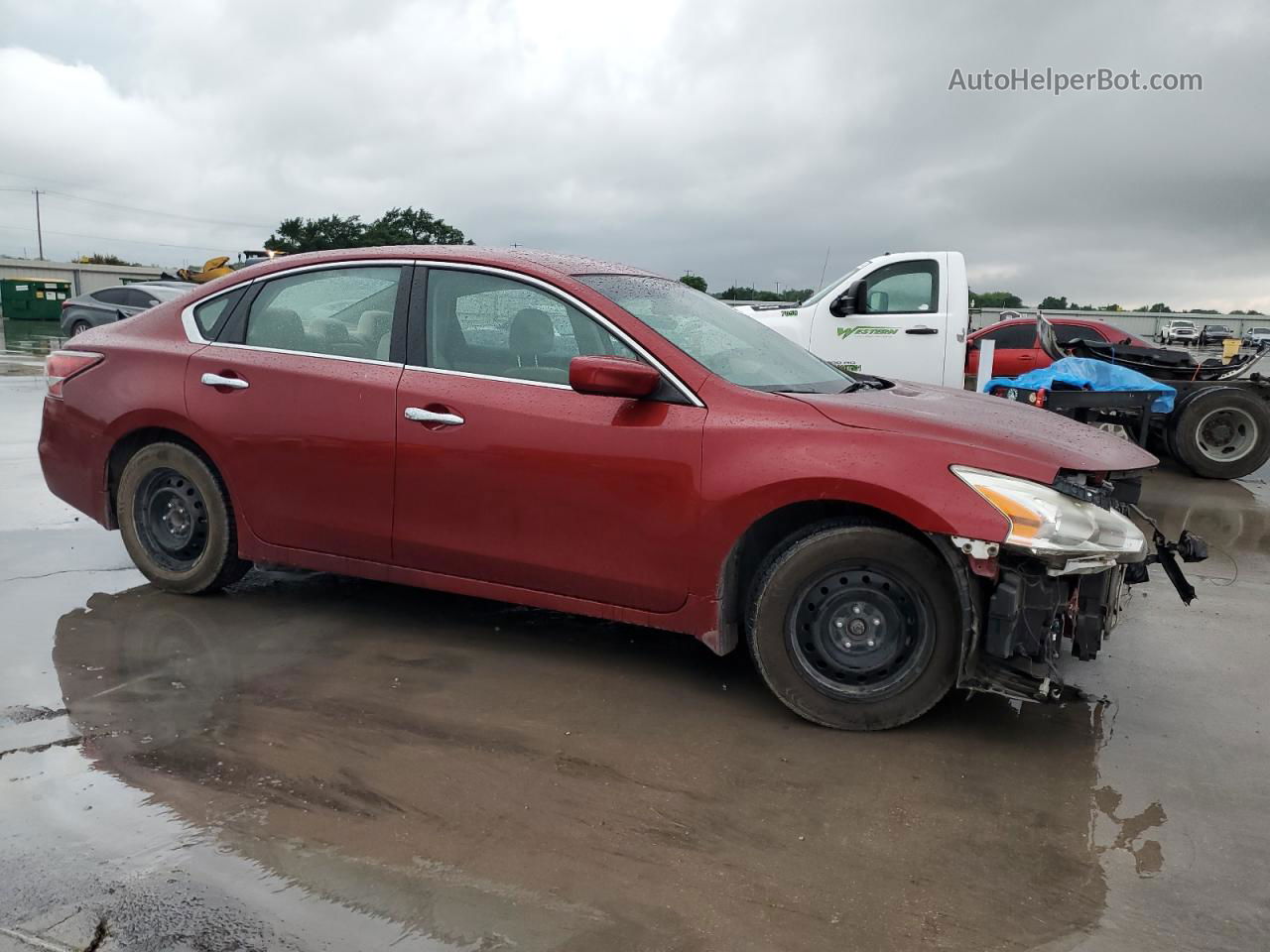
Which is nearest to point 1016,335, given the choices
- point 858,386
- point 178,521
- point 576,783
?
point 858,386

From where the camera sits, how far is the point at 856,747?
3473 mm

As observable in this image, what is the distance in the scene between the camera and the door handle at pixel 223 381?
4.53 metres

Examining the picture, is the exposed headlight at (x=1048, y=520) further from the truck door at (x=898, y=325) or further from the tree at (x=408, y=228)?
the tree at (x=408, y=228)

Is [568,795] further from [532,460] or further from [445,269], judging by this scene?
[445,269]

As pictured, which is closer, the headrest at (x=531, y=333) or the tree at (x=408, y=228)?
the headrest at (x=531, y=333)

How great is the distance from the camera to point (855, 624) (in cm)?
351

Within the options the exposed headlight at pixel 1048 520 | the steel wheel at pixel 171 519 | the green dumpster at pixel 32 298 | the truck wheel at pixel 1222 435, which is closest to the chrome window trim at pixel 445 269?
the steel wheel at pixel 171 519

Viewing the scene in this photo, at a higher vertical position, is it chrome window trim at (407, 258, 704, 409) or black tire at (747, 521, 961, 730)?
chrome window trim at (407, 258, 704, 409)

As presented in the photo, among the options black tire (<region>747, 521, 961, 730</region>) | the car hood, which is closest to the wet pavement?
black tire (<region>747, 521, 961, 730</region>)

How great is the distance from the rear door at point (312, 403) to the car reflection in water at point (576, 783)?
0.56 meters

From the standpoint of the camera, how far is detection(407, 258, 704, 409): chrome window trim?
3.77m

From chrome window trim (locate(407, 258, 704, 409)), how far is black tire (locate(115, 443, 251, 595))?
1293 millimetres

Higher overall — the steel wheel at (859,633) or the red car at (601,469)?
the red car at (601,469)

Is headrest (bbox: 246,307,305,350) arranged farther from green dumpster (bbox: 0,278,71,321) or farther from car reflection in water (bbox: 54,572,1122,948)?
green dumpster (bbox: 0,278,71,321)
